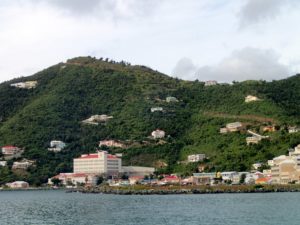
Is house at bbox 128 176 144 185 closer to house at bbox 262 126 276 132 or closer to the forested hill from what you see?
the forested hill

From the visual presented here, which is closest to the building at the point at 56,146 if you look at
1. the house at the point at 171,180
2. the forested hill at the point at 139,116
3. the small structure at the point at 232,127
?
the forested hill at the point at 139,116

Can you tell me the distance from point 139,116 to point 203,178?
5178 cm

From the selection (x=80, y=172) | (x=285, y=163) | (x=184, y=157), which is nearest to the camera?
(x=285, y=163)

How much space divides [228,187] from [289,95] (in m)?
68.3

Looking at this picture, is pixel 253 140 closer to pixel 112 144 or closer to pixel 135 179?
pixel 135 179

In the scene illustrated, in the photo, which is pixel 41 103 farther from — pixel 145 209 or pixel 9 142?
pixel 145 209

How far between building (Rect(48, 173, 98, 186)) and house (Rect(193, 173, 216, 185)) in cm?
2989

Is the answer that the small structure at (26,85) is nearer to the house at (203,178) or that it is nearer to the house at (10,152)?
the house at (10,152)

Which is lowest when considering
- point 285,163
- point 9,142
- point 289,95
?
point 285,163

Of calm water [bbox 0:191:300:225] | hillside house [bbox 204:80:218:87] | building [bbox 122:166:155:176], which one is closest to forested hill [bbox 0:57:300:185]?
building [bbox 122:166:155:176]

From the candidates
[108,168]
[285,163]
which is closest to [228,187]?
[285,163]

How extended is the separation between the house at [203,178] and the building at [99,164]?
2687cm

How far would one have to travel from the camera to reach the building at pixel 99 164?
432ft

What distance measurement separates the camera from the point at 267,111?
139750 millimetres
